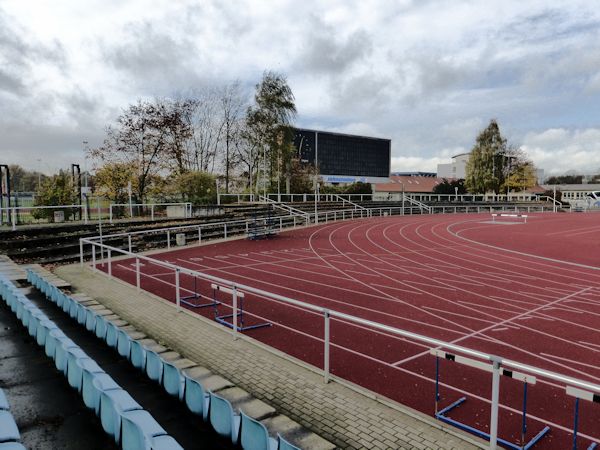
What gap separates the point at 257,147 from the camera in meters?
41.7

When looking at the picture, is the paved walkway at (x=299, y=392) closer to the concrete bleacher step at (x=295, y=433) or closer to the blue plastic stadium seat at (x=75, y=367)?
the concrete bleacher step at (x=295, y=433)

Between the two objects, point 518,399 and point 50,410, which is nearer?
point 50,410

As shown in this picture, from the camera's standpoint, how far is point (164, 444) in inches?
121

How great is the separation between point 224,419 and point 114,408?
3.17 feet

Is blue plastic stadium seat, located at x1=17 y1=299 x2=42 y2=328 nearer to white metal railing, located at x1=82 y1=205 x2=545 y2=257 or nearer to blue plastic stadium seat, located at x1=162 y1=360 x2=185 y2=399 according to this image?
blue plastic stadium seat, located at x1=162 y1=360 x2=185 y2=399

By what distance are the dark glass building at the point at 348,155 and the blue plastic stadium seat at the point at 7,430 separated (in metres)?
71.3

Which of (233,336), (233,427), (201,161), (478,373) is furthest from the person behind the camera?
(201,161)

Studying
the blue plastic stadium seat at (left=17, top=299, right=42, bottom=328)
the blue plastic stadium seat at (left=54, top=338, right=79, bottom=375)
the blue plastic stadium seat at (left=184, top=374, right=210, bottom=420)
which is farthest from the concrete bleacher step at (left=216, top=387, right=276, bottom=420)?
the blue plastic stadium seat at (left=17, top=299, right=42, bottom=328)

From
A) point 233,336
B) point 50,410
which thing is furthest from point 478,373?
point 50,410

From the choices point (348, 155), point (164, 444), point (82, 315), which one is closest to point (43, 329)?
point (82, 315)

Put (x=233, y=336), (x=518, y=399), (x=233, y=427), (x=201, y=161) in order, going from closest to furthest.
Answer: (x=233, y=427) < (x=518, y=399) < (x=233, y=336) < (x=201, y=161)

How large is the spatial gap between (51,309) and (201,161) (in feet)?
113

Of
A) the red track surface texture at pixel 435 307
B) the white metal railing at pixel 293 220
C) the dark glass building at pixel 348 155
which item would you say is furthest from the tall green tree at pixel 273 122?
the dark glass building at pixel 348 155

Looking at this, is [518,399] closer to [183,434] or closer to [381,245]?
[183,434]
